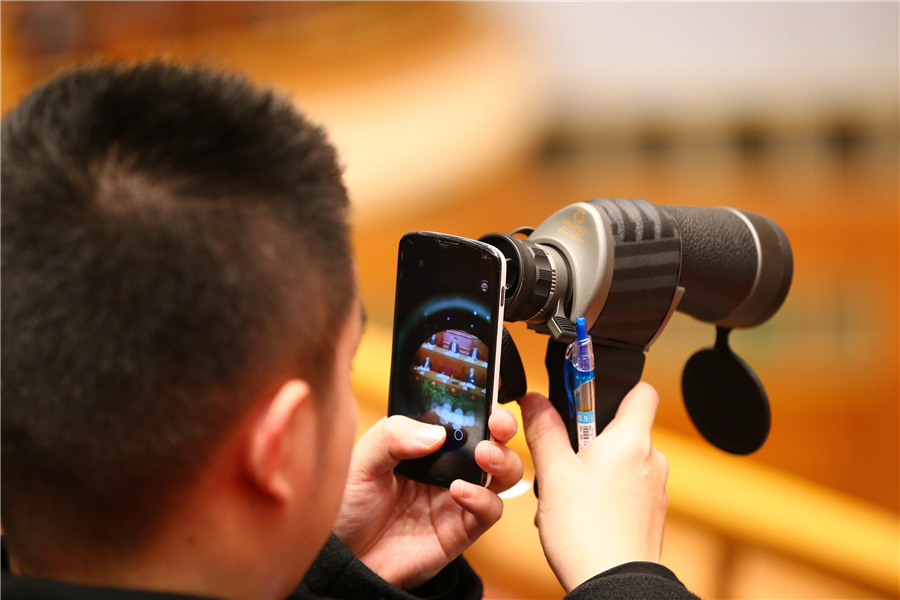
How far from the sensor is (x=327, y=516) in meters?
0.51

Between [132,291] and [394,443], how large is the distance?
1.21 ft

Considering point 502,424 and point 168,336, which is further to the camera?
point 502,424

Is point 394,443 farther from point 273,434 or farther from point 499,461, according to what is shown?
point 273,434

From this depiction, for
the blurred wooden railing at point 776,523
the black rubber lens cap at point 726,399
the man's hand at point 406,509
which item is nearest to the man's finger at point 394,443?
the man's hand at point 406,509

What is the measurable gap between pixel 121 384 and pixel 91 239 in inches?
3.2

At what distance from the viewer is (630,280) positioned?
677 millimetres

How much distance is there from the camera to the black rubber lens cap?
82 centimetres

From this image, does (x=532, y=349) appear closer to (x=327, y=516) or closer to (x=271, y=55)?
(x=271, y=55)

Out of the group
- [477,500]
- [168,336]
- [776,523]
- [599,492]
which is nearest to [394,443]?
[477,500]

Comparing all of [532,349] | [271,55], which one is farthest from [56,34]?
[532,349]

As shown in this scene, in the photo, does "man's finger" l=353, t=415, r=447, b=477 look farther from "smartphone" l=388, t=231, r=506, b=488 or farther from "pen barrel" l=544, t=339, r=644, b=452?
"pen barrel" l=544, t=339, r=644, b=452

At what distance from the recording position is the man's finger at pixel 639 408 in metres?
0.67

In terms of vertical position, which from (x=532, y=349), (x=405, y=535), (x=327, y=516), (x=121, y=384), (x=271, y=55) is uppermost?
(x=271, y=55)

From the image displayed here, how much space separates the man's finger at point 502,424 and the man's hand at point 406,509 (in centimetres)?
1
